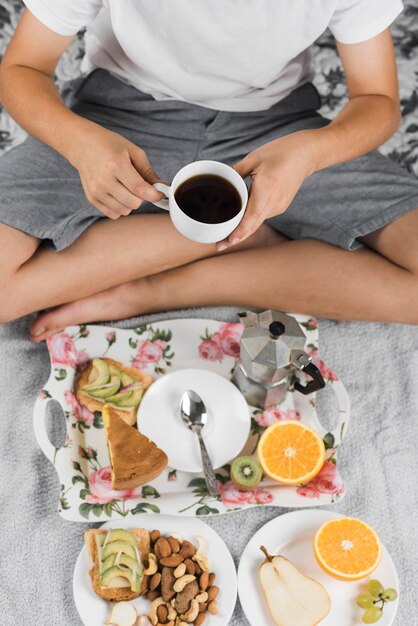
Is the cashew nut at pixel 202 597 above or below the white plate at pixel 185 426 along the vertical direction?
below

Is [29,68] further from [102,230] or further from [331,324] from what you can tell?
[331,324]

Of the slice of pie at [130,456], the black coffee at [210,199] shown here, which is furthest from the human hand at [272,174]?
the slice of pie at [130,456]

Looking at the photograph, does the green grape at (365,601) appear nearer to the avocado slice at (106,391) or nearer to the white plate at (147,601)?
the white plate at (147,601)

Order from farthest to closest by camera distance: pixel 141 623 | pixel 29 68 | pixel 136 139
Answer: pixel 136 139, pixel 29 68, pixel 141 623

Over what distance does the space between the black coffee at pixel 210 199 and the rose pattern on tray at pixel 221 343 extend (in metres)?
0.39

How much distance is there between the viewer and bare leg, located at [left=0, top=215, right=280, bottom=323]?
1.22 metres

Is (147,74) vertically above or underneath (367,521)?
above

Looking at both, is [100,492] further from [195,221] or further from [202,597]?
[195,221]

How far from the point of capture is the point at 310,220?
1.33 metres

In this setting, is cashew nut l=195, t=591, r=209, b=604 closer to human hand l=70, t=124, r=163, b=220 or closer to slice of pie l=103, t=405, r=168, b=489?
slice of pie l=103, t=405, r=168, b=489

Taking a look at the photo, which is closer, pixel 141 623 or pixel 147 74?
pixel 141 623

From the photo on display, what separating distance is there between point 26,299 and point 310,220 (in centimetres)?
60

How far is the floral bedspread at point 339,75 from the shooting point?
1.62 m

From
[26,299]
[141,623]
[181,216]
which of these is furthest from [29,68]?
[141,623]
